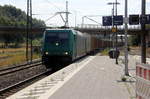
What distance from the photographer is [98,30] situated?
286 feet

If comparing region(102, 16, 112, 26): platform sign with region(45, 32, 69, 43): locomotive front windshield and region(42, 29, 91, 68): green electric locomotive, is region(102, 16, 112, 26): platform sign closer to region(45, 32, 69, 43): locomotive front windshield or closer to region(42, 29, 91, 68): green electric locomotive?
region(42, 29, 91, 68): green electric locomotive

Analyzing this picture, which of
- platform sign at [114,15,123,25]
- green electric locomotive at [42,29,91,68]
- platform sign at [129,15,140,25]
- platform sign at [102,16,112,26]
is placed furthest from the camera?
platform sign at [102,16,112,26]

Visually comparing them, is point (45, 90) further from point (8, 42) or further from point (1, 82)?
point (8, 42)

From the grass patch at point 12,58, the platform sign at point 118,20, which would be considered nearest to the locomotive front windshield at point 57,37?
the platform sign at point 118,20

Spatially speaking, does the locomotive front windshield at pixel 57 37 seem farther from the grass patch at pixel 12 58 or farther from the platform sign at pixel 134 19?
the platform sign at pixel 134 19

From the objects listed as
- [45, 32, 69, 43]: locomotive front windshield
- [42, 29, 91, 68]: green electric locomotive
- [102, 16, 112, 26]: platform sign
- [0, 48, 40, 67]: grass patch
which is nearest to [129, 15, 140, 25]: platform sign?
[42, 29, 91, 68]: green electric locomotive

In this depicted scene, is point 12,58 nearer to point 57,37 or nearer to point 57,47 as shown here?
point 57,37

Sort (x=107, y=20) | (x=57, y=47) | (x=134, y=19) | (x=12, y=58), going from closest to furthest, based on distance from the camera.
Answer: (x=134, y=19), (x=57, y=47), (x=107, y=20), (x=12, y=58)

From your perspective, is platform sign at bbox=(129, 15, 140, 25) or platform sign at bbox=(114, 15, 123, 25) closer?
platform sign at bbox=(129, 15, 140, 25)

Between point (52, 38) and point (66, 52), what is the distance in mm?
1606

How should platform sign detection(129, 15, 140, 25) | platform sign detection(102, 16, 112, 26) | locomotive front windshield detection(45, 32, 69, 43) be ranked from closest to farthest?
1. platform sign detection(129, 15, 140, 25)
2. locomotive front windshield detection(45, 32, 69, 43)
3. platform sign detection(102, 16, 112, 26)

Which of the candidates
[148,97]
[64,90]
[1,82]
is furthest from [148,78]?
[1,82]

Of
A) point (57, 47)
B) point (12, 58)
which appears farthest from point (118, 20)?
point (12, 58)

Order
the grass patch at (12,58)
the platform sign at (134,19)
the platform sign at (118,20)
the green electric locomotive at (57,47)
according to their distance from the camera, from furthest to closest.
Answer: the grass patch at (12,58) < the green electric locomotive at (57,47) < the platform sign at (118,20) < the platform sign at (134,19)
